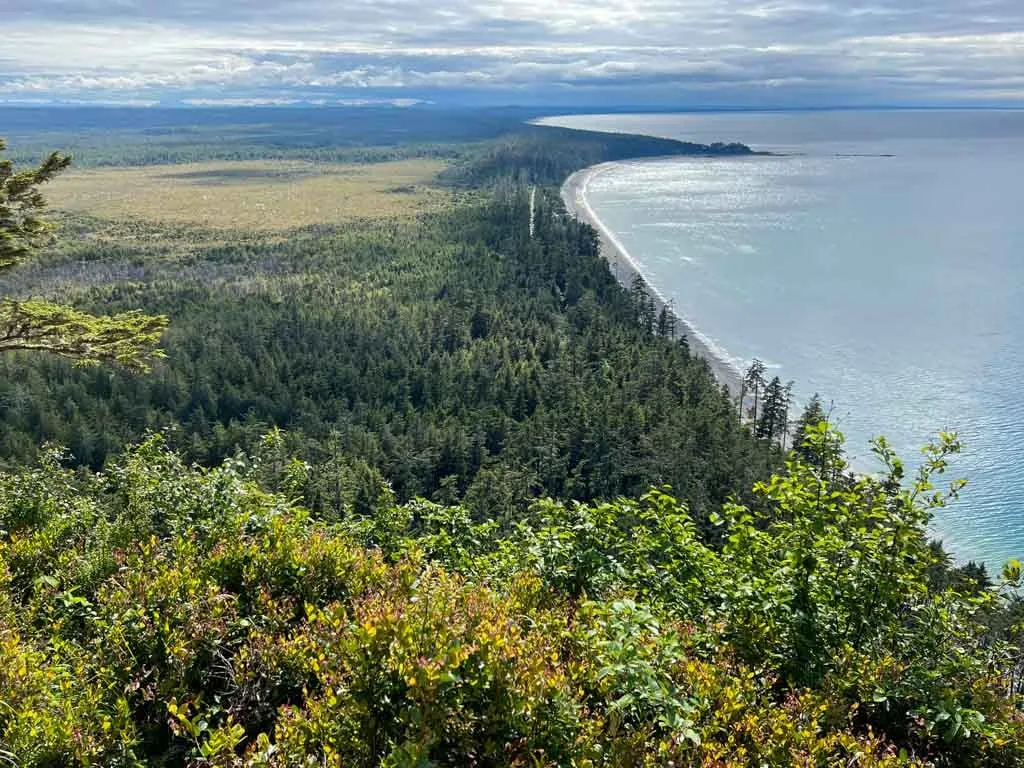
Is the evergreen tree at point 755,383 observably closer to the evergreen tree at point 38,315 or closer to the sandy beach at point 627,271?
the sandy beach at point 627,271

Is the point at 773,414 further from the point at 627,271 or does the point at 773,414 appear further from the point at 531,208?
the point at 531,208

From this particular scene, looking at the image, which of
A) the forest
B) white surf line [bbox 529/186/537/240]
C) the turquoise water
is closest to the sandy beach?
the turquoise water

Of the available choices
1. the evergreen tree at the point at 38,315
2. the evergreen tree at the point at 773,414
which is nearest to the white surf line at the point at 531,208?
the evergreen tree at the point at 773,414

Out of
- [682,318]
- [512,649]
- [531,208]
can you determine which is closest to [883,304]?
[682,318]

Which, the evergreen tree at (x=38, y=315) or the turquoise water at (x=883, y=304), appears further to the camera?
the turquoise water at (x=883, y=304)

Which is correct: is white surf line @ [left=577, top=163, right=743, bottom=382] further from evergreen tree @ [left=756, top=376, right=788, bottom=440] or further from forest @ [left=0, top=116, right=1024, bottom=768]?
forest @ [left=0, top=116, right=1024, bottom=768]
